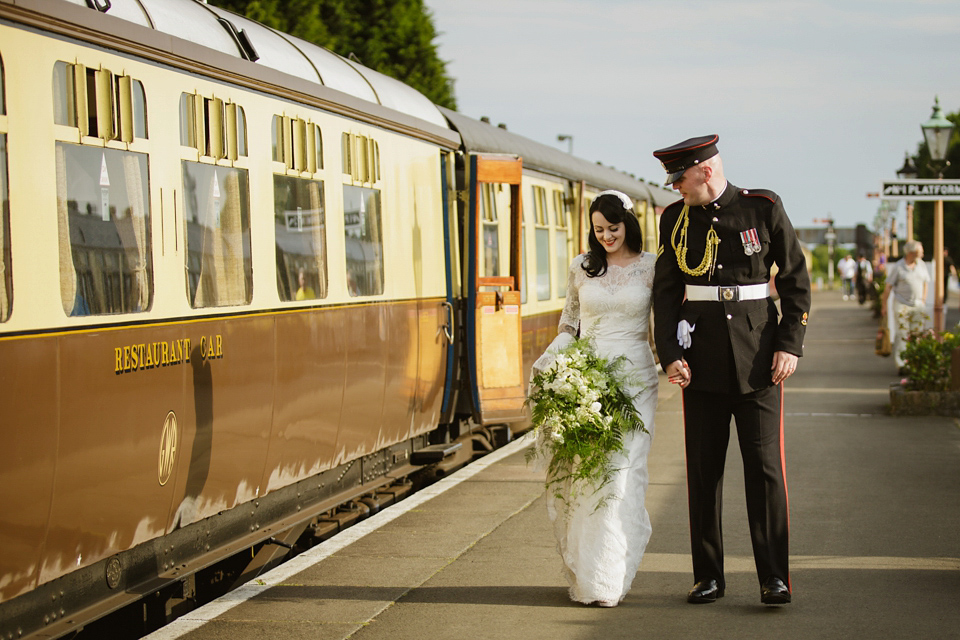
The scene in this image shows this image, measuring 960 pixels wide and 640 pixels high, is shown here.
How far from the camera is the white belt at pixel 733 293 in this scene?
19.0 feet

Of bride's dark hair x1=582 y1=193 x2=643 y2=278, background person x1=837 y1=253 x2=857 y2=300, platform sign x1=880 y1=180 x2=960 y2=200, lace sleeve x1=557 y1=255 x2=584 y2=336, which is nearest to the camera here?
bride's dark hair x1=582 y1=193 x2=643 y2=278

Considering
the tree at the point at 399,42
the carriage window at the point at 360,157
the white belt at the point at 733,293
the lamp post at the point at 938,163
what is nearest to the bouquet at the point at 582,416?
the white belt at the point at 733,293

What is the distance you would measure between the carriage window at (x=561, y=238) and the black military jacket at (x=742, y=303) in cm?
934

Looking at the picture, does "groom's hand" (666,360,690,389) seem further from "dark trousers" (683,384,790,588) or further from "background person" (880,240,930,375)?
"background person" (880,240,930,375)

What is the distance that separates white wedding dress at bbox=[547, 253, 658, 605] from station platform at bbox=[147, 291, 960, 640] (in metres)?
0.18

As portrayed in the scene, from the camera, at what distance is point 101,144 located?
553 cm

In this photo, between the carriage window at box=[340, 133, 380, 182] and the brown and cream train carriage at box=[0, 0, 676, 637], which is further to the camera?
the carriage window at box=[340, 133, 380, 182]

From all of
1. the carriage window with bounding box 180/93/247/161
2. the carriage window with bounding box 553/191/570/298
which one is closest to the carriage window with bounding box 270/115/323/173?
the carriage window with bounding box 180/93/247/161

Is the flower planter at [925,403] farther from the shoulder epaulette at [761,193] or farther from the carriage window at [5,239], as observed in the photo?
the carriage window at [5,239]

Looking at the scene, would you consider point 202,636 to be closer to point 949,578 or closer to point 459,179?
point 949,578

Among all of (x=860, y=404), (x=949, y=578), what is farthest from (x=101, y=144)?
(x=860, y=404)

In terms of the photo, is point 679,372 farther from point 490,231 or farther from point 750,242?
point 490,231

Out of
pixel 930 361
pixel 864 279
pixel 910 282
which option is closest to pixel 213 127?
pixel 930 361

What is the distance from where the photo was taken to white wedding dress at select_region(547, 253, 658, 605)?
5816 millimetres
